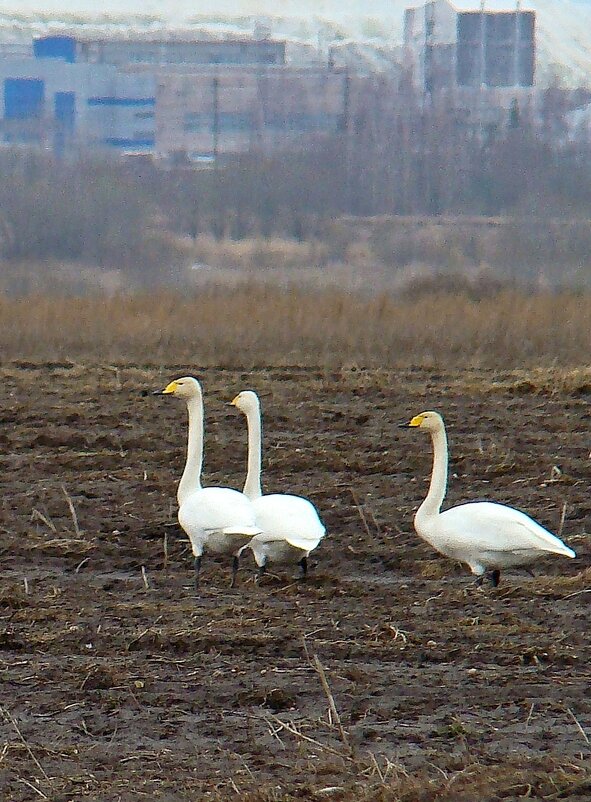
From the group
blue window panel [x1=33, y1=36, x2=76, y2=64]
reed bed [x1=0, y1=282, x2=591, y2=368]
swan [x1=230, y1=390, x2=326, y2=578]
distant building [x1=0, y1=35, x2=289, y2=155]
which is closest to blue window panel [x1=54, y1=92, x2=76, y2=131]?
distant building [x1=0, y1=35, x2=289, y2=155]

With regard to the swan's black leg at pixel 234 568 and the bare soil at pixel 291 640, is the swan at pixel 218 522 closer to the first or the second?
the swan's black leg at pixel 234 568

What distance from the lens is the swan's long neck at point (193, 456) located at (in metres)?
6.68

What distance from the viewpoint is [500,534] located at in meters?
5.89

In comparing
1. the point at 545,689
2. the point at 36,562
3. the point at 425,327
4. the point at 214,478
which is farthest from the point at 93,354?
the point at 545,689

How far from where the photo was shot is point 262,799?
3.39 metres

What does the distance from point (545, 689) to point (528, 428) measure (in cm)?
611

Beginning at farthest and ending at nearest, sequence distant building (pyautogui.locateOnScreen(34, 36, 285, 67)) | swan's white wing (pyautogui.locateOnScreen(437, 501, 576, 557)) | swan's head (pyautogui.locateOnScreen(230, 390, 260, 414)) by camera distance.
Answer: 1. distant building (pyautogui.locateOnScreen(34, 36, 285, 67))
2. swan's head (pyautogui.locateOnScreen(230, 390, 260, 414))
3. swan's white wing (pyautogui.locateOnScreen(437, 501, 576, 557))

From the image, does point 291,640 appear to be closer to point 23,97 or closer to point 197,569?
point 197,569

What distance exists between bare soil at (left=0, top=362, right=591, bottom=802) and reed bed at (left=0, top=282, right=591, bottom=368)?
17.9ft

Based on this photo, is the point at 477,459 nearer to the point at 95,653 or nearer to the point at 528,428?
the point at 528,428

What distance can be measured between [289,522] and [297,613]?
0.64m

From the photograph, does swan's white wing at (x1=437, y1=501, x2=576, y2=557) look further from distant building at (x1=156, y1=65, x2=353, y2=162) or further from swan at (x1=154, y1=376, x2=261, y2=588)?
distant building at (x1=156, y1=65, x2=353, y2=162)

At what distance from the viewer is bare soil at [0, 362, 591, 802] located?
12.1 ft

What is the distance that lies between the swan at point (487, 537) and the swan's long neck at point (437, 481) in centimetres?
1
